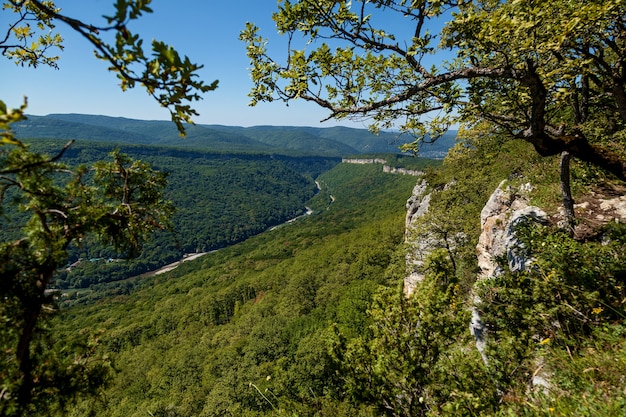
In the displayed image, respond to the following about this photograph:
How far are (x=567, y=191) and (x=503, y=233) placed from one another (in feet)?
16.6

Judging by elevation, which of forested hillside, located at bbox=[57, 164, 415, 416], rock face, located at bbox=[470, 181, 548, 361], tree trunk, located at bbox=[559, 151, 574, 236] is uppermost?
tree trunk, located at bbox=[559, 151, 574, 236]

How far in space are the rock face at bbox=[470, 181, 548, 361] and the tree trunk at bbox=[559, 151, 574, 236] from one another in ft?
4.40

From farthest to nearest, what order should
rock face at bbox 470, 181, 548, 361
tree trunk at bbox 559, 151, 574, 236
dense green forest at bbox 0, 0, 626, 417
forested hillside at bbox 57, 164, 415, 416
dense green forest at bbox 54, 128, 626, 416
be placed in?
forested hillside at bbox 57, 164, 415, 416, rock face at bbox 470, 181, 548, 361, tree trunk at bbox 559, 151, 574, 236, dense green forest at bbox 54, 128, 626, 416, dense green forest at bbox 0, 0, 626, 417

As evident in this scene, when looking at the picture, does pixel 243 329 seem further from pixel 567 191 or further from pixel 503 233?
pixel 567 191

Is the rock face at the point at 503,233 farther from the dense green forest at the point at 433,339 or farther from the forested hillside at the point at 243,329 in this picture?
the forested hillside at the point at 243,329

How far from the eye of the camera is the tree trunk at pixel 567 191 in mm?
7509

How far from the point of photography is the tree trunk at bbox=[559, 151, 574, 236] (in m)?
7.51

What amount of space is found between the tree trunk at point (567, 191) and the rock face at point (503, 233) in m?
1.34

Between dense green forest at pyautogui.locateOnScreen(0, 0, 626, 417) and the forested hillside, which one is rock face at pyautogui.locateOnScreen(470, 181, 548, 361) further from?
the forested hillside

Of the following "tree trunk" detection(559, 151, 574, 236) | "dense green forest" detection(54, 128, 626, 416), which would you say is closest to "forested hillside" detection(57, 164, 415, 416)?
"dense green forest" detection(54, 128, 626, 416)

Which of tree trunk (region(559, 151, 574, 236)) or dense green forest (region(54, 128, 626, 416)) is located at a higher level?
tree trunk (region(559, 151, 574, 236))

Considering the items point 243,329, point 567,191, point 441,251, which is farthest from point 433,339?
point 243,329

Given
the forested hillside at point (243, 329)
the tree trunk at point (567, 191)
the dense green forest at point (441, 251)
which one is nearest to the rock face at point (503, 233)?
the dense green forest at point (441, 251)

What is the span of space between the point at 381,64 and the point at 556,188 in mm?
10081
